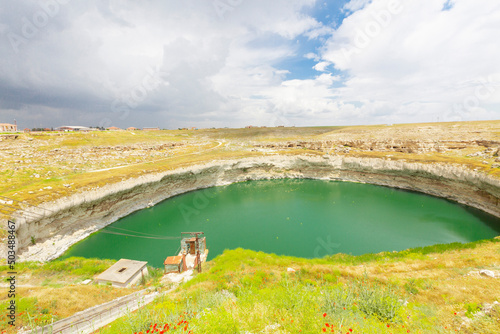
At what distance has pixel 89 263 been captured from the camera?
52.6 ft

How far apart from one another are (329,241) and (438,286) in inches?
537

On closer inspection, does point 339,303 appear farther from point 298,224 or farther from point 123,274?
point 298,224

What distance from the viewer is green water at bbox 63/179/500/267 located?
21.1 metres

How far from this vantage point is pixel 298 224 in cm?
2655

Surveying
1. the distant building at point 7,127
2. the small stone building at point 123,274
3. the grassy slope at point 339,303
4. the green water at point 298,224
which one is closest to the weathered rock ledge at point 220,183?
the green water at point 298,224

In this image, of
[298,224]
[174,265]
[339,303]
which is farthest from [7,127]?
[339,303]

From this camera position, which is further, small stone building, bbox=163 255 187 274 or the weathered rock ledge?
the weathered rock ledge

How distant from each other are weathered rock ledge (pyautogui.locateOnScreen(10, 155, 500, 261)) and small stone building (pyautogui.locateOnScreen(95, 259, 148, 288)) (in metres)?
12.0

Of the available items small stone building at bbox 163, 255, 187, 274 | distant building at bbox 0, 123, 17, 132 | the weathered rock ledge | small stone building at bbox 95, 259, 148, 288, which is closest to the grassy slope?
small stone building at bbox 163, 255, 187, 274

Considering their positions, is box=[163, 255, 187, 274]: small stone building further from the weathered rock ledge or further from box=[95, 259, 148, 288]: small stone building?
the weathered rock ledge

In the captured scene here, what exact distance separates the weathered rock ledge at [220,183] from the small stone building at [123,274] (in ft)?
39.2

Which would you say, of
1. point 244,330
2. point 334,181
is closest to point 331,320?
point 244,330

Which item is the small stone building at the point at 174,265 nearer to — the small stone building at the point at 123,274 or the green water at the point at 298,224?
the small stone building at the point at 123,274

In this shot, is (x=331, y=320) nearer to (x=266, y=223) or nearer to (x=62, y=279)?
(x=62, y=279)
